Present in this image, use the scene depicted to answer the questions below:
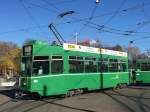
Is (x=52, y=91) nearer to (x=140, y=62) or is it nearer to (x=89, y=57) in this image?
(x=89, y=57)

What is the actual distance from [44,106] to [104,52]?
35.4 feet

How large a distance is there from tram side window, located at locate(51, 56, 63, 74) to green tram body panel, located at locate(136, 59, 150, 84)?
16.4 metres

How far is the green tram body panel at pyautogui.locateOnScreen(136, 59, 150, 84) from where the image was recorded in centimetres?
3624

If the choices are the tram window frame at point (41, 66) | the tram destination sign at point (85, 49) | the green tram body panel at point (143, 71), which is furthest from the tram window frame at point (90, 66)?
the green tram body panel at point (143, 71)

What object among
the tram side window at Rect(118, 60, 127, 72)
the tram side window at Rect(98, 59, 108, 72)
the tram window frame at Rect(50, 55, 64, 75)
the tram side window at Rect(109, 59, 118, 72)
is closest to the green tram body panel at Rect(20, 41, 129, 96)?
the tram window frame at Rect(50, 55, 64, 75)

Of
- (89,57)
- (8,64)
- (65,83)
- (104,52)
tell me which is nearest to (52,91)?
(65,83)

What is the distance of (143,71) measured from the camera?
3653 cm

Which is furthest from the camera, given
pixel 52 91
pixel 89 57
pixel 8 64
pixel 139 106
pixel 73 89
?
pixel 8 64

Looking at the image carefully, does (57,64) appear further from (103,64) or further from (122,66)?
(122,66)

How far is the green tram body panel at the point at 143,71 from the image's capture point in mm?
36244

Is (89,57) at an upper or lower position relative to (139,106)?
upper

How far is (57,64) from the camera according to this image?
21688 millimetres

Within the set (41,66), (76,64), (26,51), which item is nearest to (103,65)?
(76,64)

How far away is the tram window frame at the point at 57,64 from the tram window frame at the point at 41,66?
1.11 feet
